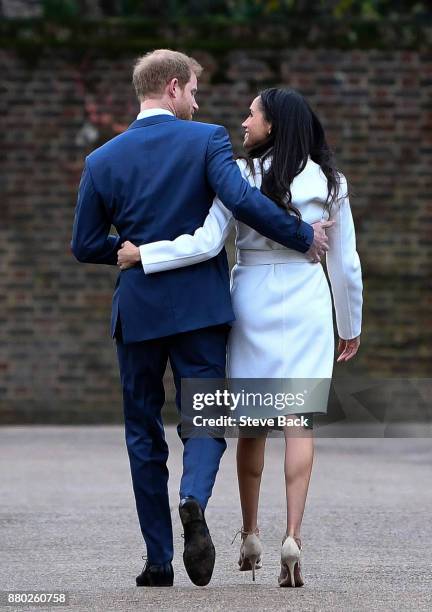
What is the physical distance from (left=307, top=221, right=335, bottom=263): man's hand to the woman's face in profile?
1.20 feet

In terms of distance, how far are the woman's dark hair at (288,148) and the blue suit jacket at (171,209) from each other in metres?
0.12

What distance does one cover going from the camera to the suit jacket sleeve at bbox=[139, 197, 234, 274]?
4930 mm

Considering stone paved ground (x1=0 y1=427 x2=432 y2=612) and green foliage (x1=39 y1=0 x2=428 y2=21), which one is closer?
stone paved ground (x1=0 y1=427 x2=432 y2=612)

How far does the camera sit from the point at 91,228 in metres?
5.12

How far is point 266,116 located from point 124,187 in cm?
56

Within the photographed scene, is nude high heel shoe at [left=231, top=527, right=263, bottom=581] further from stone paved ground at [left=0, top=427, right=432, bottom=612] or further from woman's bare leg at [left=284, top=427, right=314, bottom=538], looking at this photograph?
woman's bare leg at [left=284, top=427, right=314, bottom=538]

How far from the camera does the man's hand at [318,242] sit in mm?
5035

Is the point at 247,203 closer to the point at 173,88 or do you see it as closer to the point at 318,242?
the point at 318,242

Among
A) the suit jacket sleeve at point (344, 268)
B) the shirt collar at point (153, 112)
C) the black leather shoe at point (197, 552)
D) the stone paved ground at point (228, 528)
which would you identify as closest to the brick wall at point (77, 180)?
the stone paved ground at point (228, 528)

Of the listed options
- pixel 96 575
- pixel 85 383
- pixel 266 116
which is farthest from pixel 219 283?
pixel 85 383

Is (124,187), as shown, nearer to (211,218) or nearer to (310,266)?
(211,218)

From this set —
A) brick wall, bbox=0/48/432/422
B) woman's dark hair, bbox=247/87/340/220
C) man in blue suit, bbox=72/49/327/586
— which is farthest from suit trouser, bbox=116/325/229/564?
brick wall, bbox=0/48/432/422

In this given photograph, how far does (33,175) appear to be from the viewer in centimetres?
1127

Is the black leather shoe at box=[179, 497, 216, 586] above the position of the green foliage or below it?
below
